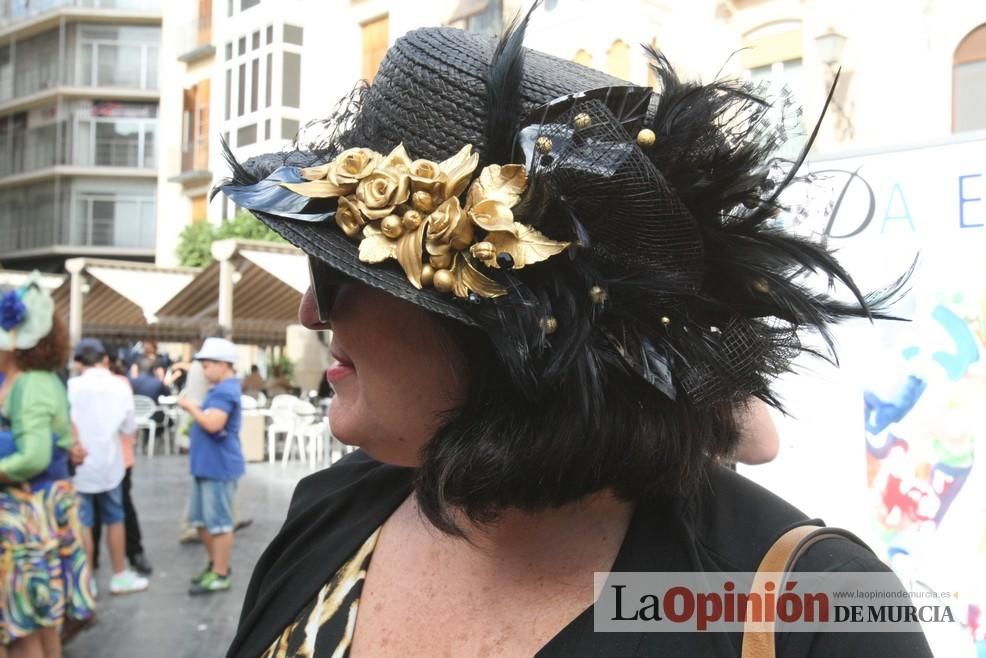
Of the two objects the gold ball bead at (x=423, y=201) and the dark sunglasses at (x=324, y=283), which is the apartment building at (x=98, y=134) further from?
the gold ball bead at (x=423, y=201)

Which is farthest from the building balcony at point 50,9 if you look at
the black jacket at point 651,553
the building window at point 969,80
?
the black jacket at point 651,553

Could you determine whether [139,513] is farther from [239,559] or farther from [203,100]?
[203,100]

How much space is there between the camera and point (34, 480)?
376 cm

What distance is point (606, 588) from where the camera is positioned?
1166 millimetres

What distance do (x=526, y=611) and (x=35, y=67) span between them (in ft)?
145

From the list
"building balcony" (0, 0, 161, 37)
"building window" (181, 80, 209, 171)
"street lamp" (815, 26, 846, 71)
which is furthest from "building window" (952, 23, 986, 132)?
"building balcony" (0, 0, 161, 37)

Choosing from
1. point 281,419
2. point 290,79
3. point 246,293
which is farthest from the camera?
point 290,79

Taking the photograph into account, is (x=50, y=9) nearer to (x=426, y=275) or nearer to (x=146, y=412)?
(x=146, y=412)

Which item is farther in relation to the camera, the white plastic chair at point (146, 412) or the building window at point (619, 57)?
the white plastic chair at point (146, 412)

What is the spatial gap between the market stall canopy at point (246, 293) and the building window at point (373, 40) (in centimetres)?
514

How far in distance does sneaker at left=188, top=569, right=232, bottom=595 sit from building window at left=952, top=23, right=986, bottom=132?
760 centimetres

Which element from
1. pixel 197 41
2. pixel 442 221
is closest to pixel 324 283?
pixel 442 221

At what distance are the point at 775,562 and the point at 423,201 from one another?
0.61 metres

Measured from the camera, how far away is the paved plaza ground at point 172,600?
4.88 metres
